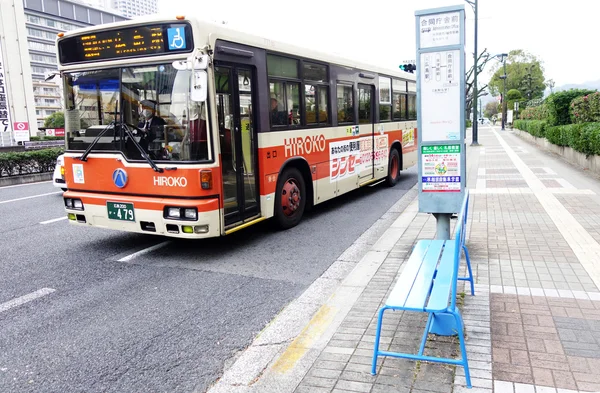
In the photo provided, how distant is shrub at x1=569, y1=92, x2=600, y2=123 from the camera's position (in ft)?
52.0

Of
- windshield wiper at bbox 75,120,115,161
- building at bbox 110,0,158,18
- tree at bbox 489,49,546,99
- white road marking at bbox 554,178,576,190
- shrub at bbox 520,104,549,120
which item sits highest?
building at bbox 110,0,158,18

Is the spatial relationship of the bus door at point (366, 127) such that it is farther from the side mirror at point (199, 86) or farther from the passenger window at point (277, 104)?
the side mirror at point (199, 86)

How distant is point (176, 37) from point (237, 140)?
1.56 meters

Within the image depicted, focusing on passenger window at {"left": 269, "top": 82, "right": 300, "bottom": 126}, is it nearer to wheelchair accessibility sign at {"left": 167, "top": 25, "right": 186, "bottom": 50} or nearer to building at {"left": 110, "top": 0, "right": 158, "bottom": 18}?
wheelchair accessibility sign at {"left": 167, "top": 25, "right": 186, "bottom": 50}

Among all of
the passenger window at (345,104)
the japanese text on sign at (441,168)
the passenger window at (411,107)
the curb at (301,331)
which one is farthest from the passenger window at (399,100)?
the japanese text on sign at (441,168)

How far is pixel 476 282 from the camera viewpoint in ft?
Answer: 16.5

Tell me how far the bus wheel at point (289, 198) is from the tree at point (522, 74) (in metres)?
78.8

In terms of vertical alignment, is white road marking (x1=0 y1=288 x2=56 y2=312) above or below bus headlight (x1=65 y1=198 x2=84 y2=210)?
below

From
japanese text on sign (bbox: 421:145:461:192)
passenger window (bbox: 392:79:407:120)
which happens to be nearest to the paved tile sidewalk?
japanese text on sign (bbox: 421:145:461:192)

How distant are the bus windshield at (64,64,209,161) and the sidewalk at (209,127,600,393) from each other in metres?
2.46

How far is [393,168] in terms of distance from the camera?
43.0 feet

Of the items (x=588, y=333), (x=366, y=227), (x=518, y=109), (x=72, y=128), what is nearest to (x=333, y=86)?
(x=366, y=227)

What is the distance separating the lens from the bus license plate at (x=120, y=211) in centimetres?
639

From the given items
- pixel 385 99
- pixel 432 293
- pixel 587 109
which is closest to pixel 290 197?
pixel 432 293
